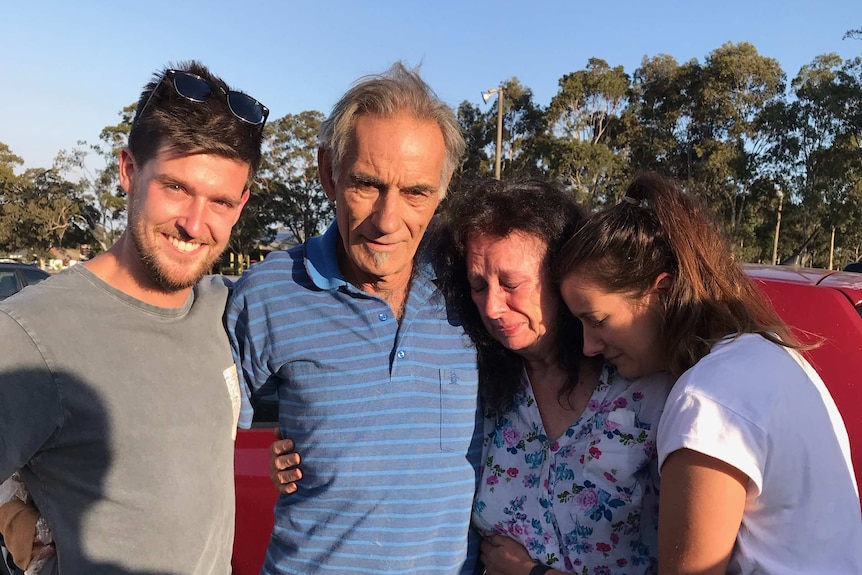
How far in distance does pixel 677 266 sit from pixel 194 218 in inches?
54.0

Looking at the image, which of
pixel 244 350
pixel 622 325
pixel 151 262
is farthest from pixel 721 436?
pixel 151 262

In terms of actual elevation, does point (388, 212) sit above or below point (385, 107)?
below

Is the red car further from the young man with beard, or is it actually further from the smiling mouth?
the smiling mouth

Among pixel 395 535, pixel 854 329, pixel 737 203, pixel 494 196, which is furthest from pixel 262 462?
pixel 737 203

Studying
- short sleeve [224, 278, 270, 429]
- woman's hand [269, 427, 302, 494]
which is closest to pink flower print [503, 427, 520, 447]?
woman's hand [269, 427, 302, 494]

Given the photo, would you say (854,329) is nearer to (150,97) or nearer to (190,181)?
(190,181)

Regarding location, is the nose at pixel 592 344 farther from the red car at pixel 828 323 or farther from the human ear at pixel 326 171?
the human ear at pixel 326 171

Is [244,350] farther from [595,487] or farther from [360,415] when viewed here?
[595,487]

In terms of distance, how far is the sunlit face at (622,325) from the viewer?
1705 mm

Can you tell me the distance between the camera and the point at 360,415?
1814 mm

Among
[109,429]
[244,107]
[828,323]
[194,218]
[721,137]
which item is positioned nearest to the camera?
[109,429]

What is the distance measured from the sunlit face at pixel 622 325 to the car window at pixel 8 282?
1155 centimetres

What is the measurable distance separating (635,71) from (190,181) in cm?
2906

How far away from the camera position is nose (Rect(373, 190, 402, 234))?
1.84 m
